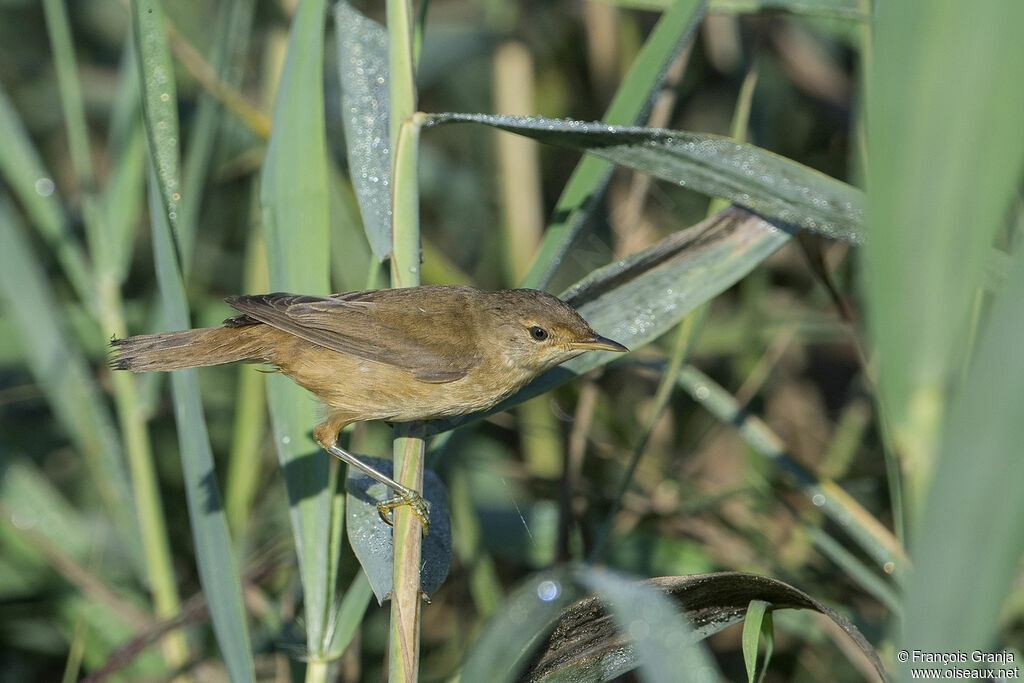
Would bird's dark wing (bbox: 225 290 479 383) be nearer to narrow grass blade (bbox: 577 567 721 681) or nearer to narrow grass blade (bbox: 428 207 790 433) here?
narrow grass blade (bbox: 428 207 790 433)

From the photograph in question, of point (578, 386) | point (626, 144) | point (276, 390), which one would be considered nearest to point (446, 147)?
point (578, 386)

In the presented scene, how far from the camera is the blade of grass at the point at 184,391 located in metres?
1.68

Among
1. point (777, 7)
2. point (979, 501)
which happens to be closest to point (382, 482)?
point (979, 501)

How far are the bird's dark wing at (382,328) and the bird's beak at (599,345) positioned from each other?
31 centimetres

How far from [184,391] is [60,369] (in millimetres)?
1231

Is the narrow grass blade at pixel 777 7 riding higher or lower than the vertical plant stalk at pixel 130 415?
higher

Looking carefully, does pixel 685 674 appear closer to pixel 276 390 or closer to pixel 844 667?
pixel 276 390

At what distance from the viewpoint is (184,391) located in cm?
175

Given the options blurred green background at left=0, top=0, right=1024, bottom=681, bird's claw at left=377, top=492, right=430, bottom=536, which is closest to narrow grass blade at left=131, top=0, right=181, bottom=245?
blurred green background at left=0, top=0, right=1024, bottom=681

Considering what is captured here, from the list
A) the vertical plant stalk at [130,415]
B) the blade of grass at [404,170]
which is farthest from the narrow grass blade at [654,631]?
the vertical plant stalk at [130,415]

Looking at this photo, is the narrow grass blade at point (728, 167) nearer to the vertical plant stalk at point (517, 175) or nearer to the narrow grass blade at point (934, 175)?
the narrow grass blade at point (934, 175)

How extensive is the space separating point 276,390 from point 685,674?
1.29m

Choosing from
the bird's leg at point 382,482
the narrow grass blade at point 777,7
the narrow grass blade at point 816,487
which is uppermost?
the narrow grass blade at point 777,7

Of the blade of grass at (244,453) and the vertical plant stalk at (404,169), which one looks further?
the blade of grass at (244,453)
